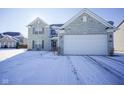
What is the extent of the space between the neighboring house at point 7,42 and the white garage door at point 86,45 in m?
Result: 30.6

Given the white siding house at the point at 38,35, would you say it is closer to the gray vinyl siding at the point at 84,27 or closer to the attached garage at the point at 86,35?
the attached garage at the point at 86,35

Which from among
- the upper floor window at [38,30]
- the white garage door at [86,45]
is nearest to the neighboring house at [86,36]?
the white garage door at [86,45]

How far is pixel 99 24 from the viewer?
54.1ft

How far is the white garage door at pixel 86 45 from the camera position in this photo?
16016mm

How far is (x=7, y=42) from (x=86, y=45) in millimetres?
33154

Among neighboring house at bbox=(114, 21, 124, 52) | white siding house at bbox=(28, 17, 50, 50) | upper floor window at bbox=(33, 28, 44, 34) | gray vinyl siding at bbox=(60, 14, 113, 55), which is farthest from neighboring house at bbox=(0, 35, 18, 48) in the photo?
gray vinyl siding at bbox=(60, 14, 113, 55)

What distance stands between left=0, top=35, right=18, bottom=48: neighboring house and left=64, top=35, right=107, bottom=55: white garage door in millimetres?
30612

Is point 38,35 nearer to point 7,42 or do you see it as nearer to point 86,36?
point 86,36

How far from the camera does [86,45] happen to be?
16125 millimetres
